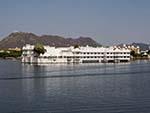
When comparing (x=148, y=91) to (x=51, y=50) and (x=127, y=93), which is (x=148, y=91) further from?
(x=51, y=50)

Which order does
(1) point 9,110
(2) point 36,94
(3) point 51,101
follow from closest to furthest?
(1) point 9,110, (3) point 51,101, (2) point 36,94

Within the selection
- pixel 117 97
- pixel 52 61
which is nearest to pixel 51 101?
pixel 117 97

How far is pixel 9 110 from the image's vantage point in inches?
611

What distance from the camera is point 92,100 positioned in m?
17.8

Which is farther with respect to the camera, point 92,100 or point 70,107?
point 92,100

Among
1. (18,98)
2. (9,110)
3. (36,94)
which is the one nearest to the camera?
(9,110)

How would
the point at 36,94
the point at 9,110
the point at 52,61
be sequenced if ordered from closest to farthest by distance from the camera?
1. the point at 9,110
2. the point at 36,94
3. the point at 52,61

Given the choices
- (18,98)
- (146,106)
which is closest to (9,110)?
(18,98)

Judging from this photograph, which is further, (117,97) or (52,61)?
(52,61)

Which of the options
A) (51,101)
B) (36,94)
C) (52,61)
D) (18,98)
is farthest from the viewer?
(52,61)

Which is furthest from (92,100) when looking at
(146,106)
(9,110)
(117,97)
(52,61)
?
(52,61)

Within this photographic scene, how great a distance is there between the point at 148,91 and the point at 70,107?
250 inches

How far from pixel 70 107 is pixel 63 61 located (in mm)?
57298

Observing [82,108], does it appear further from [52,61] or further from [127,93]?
[52,61]
